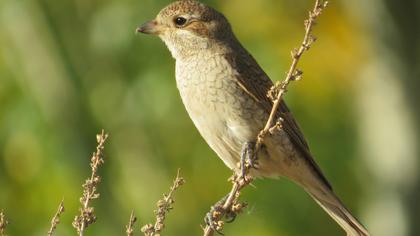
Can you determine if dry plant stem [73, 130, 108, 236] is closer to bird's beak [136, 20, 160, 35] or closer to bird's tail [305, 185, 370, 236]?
bird's beak [136, 20, 160, 35]

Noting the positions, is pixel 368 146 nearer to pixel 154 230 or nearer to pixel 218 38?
pixel 218 38

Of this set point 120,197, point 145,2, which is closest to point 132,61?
point 145,2

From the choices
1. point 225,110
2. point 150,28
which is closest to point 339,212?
point 225,110

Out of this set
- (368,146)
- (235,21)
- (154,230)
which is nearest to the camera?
(154,230)

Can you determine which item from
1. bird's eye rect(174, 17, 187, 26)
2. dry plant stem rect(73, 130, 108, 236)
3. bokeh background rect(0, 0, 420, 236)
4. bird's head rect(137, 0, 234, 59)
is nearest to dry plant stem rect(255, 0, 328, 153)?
dry plant stem rect(73, 130, 108, 236)

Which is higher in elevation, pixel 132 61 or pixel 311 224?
pixel 132 61

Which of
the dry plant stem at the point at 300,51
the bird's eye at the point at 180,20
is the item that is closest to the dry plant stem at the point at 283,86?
the dry plant stem at the point at 300,51

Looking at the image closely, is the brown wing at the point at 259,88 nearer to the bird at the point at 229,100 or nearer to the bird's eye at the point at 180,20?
the bird at the point at 229,100
